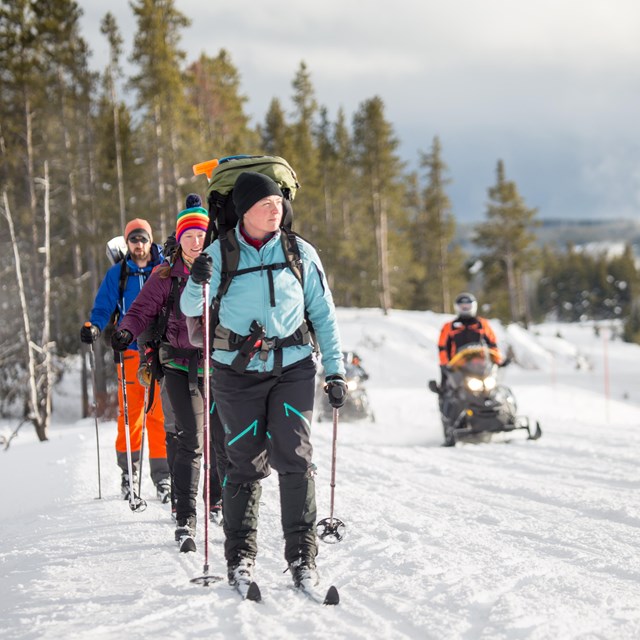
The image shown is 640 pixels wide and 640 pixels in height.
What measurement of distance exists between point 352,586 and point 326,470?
4126mm

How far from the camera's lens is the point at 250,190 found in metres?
3.67

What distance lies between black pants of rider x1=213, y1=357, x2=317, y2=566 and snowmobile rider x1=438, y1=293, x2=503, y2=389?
745 centimetres

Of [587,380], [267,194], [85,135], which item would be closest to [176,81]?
[85,135]

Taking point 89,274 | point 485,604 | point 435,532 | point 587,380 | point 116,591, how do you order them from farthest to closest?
point 587,380
point 89,274
point 435,532
point 116,591
point 485,604

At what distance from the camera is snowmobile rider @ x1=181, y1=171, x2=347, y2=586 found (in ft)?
11.9

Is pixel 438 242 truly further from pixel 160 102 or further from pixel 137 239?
pixel 137 239

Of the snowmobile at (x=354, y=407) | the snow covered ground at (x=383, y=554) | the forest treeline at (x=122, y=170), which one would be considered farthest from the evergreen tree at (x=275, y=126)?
the snow covered ground at (x=383, y=554)

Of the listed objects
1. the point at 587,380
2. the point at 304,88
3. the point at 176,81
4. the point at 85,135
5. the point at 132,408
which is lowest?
the point at 587,380

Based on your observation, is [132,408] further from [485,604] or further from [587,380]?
[587,380]

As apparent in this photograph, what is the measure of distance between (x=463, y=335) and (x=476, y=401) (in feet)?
3.58

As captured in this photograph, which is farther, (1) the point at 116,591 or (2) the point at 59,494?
(2) the point at 59,494

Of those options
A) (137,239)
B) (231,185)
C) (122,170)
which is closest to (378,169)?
(122,170)

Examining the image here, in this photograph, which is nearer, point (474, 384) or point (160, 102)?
point (474, 384)

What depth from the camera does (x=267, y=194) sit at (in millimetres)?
3658
